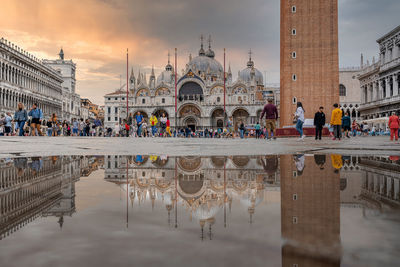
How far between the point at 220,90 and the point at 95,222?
51103mm

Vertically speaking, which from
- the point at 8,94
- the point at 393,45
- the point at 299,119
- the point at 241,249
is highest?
the point at 393,45

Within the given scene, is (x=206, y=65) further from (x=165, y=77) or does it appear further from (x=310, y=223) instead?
(x=310, y=223)

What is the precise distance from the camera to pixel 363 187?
5.69 ft

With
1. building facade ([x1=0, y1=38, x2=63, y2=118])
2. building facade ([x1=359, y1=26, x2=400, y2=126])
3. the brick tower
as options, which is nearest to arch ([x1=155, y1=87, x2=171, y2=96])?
building facade ([x1=0, y1=38, x2=63, y2=118])

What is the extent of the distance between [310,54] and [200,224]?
29.3m

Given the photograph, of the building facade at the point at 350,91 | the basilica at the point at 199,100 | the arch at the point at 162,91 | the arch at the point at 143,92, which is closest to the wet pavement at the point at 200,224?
the basilica at the point at 199,100

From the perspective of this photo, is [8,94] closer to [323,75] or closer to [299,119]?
[323,75]

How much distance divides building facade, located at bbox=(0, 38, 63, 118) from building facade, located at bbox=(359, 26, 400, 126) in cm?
3324

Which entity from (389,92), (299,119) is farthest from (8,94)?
(389,92)

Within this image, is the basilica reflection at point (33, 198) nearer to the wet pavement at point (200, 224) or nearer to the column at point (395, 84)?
the wet pavement at point (200, 224)

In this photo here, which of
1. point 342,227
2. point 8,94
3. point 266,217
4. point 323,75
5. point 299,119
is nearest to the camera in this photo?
point 342,227

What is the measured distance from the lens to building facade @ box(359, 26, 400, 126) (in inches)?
1412

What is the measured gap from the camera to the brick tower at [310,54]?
1104 inches

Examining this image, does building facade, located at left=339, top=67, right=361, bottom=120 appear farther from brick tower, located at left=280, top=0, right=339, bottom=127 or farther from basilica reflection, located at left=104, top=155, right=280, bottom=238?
basilica reflection, located at left=104, top=155, right=280, bottom=238
